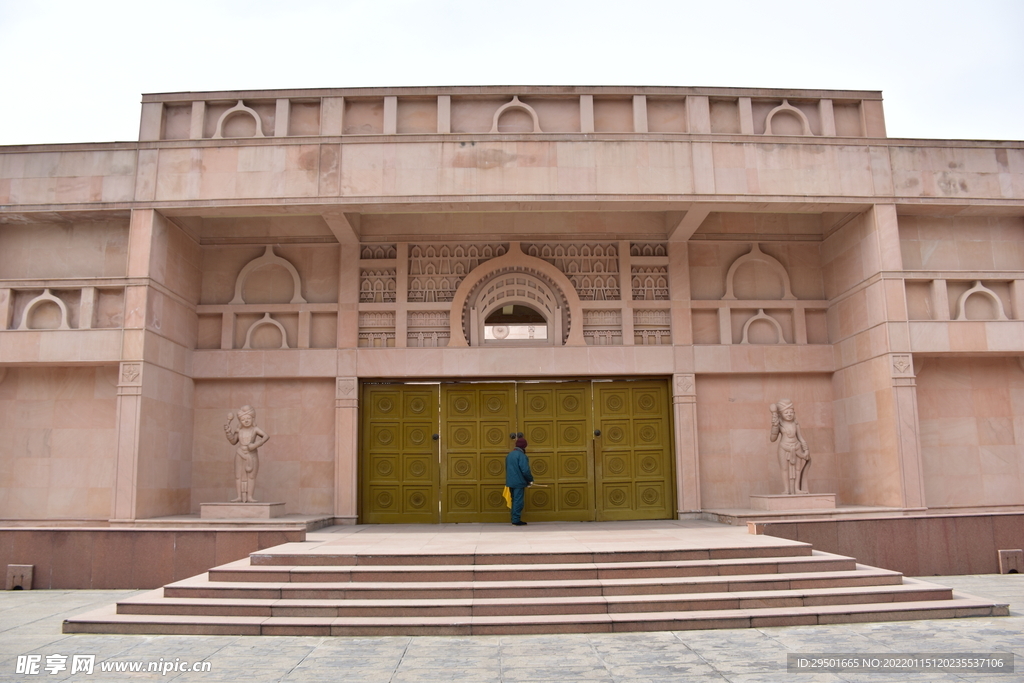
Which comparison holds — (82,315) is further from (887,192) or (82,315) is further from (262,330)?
(887,192)

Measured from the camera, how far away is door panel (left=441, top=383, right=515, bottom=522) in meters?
15.2

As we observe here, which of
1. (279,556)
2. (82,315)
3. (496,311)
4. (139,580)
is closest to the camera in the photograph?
(279,556)

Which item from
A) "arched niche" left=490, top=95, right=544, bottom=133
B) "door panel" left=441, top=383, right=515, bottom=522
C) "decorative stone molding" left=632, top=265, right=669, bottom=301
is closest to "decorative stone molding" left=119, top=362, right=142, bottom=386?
"door panel" left=441, top=383, right=515, bottom=522

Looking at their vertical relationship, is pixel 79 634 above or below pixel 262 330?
below

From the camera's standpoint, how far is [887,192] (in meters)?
14.2

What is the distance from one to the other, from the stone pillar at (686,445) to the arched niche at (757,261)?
2.18m

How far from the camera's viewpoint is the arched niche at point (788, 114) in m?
14.5

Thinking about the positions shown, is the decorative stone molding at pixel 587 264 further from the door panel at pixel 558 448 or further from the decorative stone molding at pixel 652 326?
the door panel at pixel 558 448

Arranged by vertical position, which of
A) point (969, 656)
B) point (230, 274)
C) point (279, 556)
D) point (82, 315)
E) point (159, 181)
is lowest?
point (969, 656)

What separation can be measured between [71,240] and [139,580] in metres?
6.74

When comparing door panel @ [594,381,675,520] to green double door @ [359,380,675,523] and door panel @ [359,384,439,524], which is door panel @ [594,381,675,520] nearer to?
green double door @ [359,380,675,523]

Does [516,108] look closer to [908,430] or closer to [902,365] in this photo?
[902,365]

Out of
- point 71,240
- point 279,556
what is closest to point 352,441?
point 279,556

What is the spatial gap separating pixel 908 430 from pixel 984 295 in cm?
332
